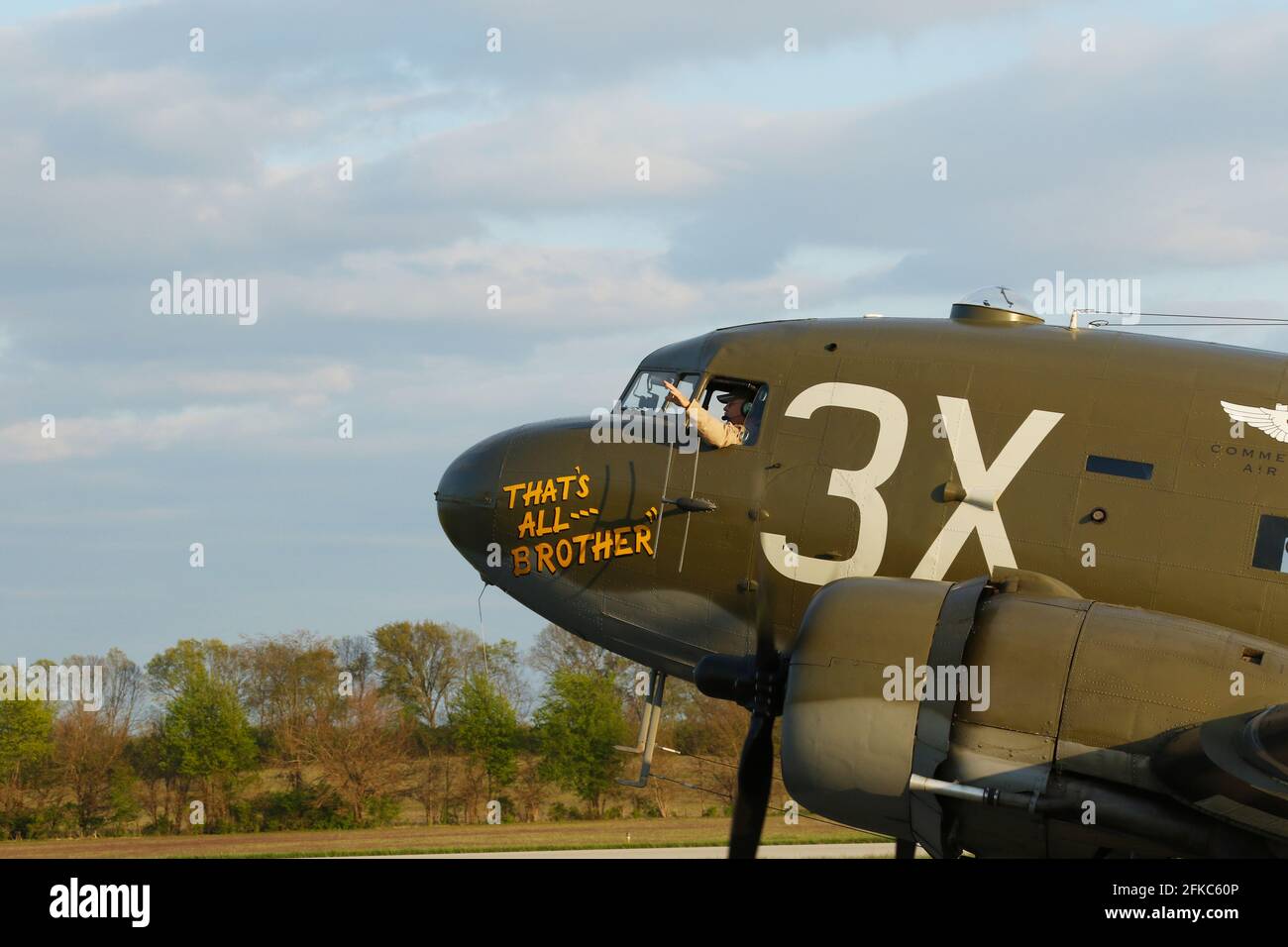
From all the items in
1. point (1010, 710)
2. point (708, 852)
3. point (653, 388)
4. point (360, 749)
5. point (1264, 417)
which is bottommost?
point (708, 852)

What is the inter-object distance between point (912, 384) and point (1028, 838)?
228 inches

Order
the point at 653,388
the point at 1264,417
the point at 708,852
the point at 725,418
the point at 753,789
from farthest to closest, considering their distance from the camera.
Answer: the point at 708,852, the point at 653,388, the point at 725,418, the point at 1264,417, the point at 753,789

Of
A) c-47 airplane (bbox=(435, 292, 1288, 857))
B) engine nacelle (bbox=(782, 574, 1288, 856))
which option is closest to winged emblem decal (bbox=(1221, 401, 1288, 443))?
c-47 airplane (bbox=(435, 292, 1288, 857))

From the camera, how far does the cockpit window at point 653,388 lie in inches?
682

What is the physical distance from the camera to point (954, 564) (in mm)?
14891

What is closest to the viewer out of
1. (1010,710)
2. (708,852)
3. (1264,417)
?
(1010,710)

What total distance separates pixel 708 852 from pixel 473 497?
16.9 m

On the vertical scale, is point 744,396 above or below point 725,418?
above

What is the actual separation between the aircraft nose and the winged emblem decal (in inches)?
339

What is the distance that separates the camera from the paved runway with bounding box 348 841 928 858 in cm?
2997

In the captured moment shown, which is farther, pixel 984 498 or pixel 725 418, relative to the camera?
pixel 725 418

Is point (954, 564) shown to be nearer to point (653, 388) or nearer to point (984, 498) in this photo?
point (984, 498)

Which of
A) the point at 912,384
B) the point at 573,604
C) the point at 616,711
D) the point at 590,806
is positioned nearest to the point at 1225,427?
the point at 912,384

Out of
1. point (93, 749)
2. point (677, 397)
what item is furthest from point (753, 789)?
point (93, 749)
